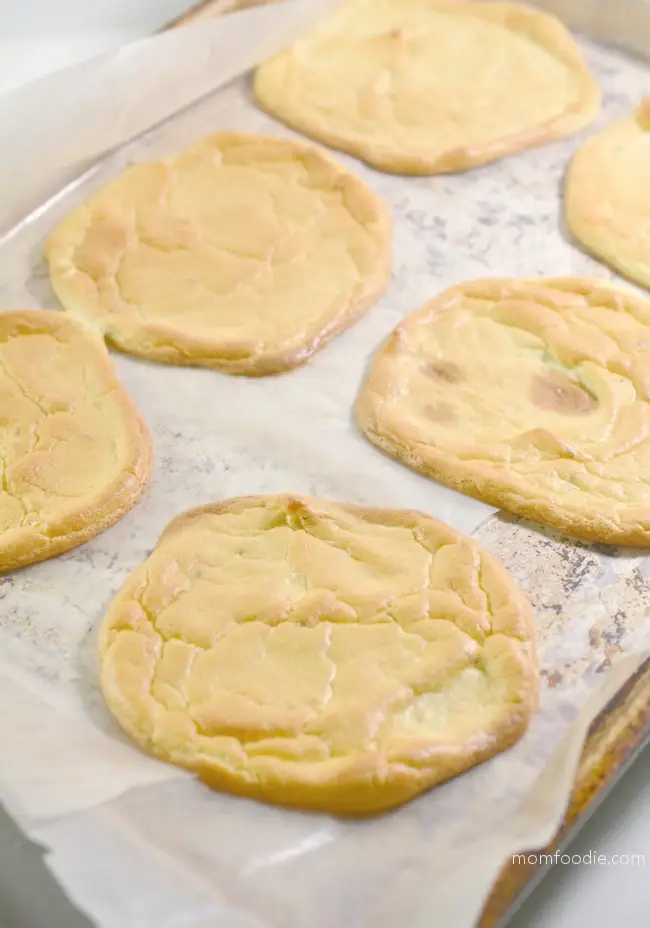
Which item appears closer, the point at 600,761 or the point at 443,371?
the point at 600,761

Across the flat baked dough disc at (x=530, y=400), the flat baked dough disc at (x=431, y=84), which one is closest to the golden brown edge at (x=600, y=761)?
the flat baked dough disc at (x=530, y=400)

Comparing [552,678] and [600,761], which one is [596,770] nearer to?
[600,761]

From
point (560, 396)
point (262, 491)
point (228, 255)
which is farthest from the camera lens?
point (228, 255)

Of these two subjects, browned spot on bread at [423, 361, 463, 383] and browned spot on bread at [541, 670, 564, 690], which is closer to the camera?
browned spot on bread at [541, 670, 564, 690]

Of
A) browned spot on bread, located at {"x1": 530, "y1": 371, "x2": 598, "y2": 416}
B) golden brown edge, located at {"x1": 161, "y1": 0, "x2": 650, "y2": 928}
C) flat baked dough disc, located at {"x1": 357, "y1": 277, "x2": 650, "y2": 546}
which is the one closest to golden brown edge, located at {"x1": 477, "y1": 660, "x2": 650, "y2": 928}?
golden brown edge, located at {"x1": 161, "y1": 0, "x2": 650, "y2": 928}

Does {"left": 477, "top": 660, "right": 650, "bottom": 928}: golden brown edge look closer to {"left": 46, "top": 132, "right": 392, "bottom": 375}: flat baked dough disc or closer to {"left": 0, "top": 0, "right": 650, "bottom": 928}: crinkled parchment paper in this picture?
{"left": 0, "top": 0, "right": 650, "bottom": 928}: crinkled parchment paper

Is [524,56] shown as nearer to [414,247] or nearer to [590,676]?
[414,247]

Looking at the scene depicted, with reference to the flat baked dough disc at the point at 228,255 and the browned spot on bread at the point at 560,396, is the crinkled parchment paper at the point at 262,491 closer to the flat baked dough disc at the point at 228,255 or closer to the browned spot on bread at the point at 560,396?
the flat baked dough disc at the point at 228,255

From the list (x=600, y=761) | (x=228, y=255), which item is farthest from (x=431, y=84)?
(x=600, y=761)
